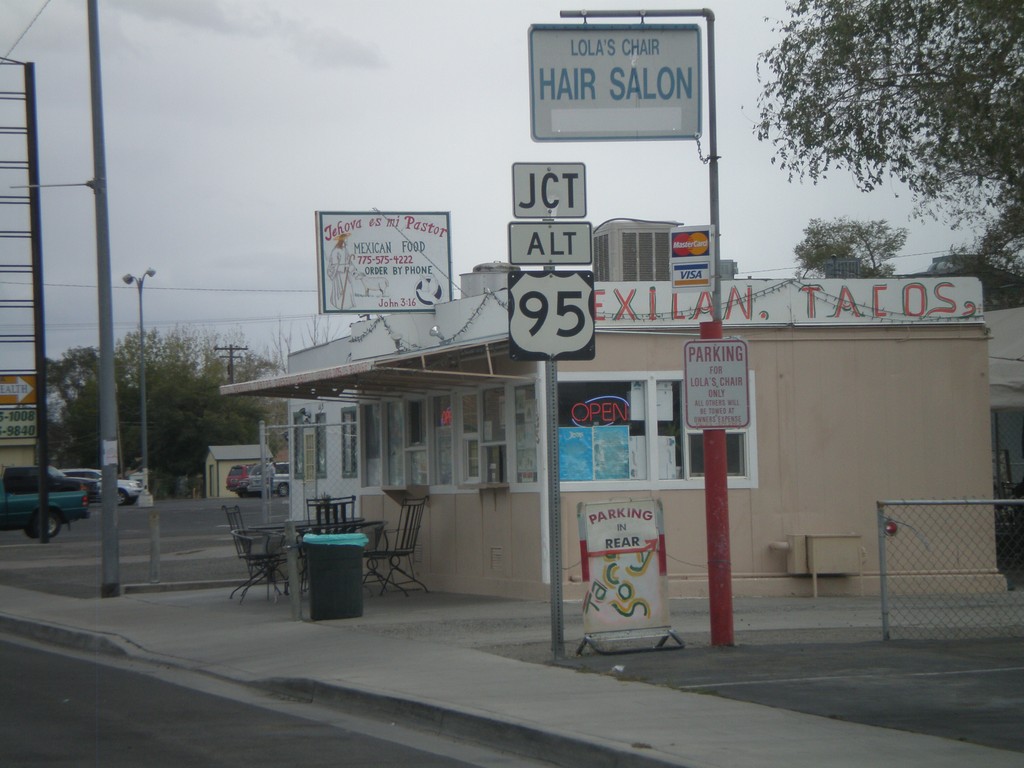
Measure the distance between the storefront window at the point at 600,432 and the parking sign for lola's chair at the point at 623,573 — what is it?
161 inches

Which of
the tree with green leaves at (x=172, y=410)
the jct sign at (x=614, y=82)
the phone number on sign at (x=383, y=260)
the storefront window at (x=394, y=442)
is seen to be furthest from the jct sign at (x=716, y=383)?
the tree with green leaves at (x=172, y=410)

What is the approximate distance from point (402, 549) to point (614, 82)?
837cm

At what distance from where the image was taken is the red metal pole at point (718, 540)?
1045 centimetres

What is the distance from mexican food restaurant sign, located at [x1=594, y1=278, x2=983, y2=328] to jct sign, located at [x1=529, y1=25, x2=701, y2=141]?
182 inches

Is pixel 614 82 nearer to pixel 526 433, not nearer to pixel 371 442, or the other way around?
pixel 526 433

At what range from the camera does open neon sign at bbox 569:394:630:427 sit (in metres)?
14.9

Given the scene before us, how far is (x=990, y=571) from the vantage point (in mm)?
15320

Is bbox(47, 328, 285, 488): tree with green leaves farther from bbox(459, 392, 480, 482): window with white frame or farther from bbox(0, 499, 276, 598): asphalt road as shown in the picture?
bbox(459, 392, 480, 482): window with white frame

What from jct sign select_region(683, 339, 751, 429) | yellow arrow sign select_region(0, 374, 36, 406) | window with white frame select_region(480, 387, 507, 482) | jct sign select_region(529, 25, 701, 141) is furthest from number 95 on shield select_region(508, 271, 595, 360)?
yellow arrow sign select_region(0, 374, 36, 406)

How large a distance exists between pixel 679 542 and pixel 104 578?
8350 millimetres

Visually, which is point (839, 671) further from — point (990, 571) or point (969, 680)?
point (990, 571)

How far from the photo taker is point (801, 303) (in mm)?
15281

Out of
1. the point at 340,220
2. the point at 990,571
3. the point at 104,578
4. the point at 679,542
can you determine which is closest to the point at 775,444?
the point at 679,542

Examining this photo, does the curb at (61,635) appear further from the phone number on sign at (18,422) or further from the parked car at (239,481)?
the parked car at (239,481)
